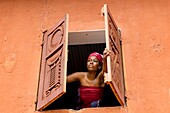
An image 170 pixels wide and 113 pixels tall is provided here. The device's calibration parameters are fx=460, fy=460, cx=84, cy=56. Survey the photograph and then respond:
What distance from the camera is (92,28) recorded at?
4.83 metres

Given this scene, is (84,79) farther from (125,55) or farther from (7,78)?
(7,78)

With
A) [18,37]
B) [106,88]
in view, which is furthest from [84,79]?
[18,37]

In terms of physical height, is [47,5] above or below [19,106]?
above

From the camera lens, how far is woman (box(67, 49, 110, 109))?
4.36m

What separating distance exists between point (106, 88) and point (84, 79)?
0.24 metres

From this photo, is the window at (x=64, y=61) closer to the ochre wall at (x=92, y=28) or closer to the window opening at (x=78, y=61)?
the window opening at (x=78, y=61)

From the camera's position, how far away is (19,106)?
4191 mm

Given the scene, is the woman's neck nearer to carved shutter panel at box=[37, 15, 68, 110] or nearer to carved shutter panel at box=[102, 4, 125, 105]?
carved shutter panel at box=[102, 4, 125, 105]

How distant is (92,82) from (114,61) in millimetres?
443

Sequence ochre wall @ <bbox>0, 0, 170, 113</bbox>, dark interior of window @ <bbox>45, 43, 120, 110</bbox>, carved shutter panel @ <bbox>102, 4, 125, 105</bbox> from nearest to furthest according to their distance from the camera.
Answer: carved shutter panel @ <bbox>102, 4, 125, 105</bbox>
ochre wall @ <bbox>0, 0, 170, 113</bbox>
dark interior of window @ <bbox>45, 43, 120, 110</bbox>

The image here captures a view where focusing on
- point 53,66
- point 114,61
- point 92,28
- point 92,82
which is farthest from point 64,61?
point 92,28

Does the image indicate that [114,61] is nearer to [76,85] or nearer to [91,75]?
[91,75]

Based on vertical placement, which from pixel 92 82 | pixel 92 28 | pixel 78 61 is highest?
pixel 92 28

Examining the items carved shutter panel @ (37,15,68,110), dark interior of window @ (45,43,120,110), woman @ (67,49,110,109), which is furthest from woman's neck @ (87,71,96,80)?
carved shutter panel @ (37,15,68,110)
